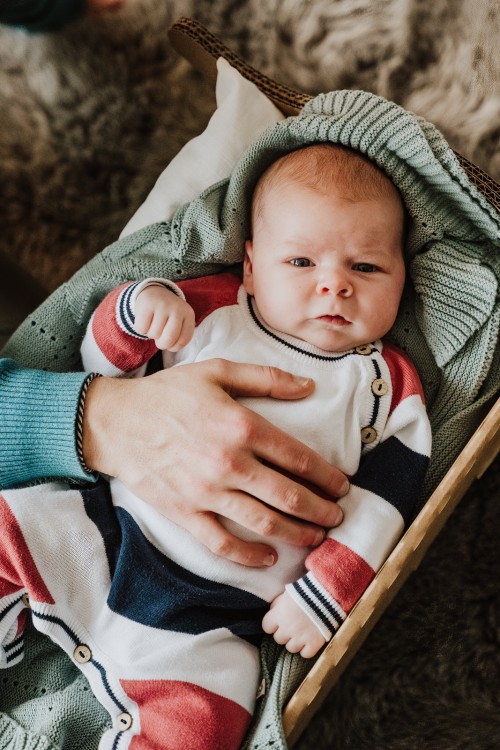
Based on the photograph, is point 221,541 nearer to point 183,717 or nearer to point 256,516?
point 256,516

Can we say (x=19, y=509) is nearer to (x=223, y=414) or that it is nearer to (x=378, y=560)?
(x=223, y=414)

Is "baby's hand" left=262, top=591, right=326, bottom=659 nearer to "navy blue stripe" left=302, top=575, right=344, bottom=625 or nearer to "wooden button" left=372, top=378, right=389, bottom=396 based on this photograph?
"navy blue stripe" left=302, top=575, right=344, bottom=625

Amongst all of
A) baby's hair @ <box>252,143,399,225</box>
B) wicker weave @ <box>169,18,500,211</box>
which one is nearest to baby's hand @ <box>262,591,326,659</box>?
baby's hair @ <box>252,143,399,225</box>

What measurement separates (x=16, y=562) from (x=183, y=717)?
0.28m

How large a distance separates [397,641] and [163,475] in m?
0.61

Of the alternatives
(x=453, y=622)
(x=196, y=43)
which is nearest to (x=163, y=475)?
(x=453, y=622)

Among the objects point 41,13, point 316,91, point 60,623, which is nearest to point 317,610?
point 60,623

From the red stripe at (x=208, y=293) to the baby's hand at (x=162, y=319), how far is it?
0.09 m

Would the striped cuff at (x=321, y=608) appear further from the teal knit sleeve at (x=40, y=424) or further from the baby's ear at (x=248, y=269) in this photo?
the baby's ear at (x=248, y=269)

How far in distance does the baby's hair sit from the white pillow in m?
0.16

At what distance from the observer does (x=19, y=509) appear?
942mm

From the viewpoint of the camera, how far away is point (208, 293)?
1.12 meters

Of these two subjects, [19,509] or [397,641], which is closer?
[19,509]

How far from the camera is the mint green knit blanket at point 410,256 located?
1050mm
